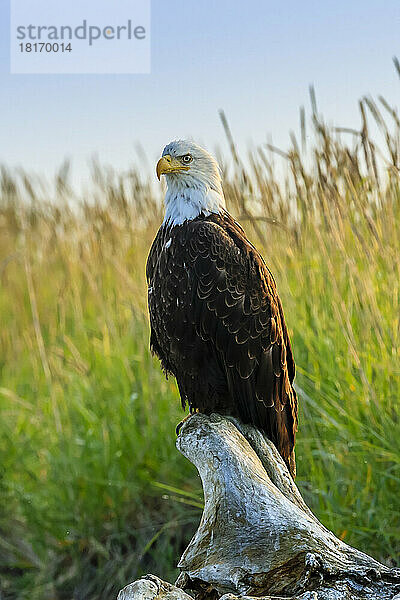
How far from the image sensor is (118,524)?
15.1 ft

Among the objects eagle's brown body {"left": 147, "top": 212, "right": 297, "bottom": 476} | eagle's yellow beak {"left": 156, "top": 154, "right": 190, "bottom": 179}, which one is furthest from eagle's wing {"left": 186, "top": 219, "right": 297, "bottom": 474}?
eagle's yellow beak {"left": 156, "top": 154, "right": 190, "bottom": 179}

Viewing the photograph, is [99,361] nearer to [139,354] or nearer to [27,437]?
[139,354]

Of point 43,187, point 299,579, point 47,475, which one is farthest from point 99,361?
point 299,579

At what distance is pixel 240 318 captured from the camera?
3135 mm

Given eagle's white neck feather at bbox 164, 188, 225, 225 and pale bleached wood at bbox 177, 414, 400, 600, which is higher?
eagle's white neck feather at bbox 164, 188, 225, 225

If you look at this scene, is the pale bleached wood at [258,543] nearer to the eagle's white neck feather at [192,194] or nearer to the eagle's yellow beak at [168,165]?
the eagle's white neck feather at [192,194]

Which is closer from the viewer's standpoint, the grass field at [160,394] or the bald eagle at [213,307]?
the bald eagle at [213,307]

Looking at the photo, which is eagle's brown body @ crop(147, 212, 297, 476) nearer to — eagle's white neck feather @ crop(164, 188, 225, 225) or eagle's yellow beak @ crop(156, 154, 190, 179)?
eagle's white neck feather @ crop(164, 188, 225, 225)

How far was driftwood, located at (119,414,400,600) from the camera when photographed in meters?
2.35

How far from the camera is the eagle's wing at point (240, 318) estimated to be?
10.2 ft

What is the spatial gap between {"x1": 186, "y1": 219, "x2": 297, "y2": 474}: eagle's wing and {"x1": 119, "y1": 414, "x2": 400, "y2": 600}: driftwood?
12.7 inches

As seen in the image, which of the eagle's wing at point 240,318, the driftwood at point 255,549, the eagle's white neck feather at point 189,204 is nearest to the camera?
the driftwood at point 255,549

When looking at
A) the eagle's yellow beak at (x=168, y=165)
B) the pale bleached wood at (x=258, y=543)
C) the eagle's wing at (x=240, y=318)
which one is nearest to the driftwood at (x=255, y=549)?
the pale bleached wood at (x=258, y=543)

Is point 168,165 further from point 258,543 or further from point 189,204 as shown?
point 258,543
